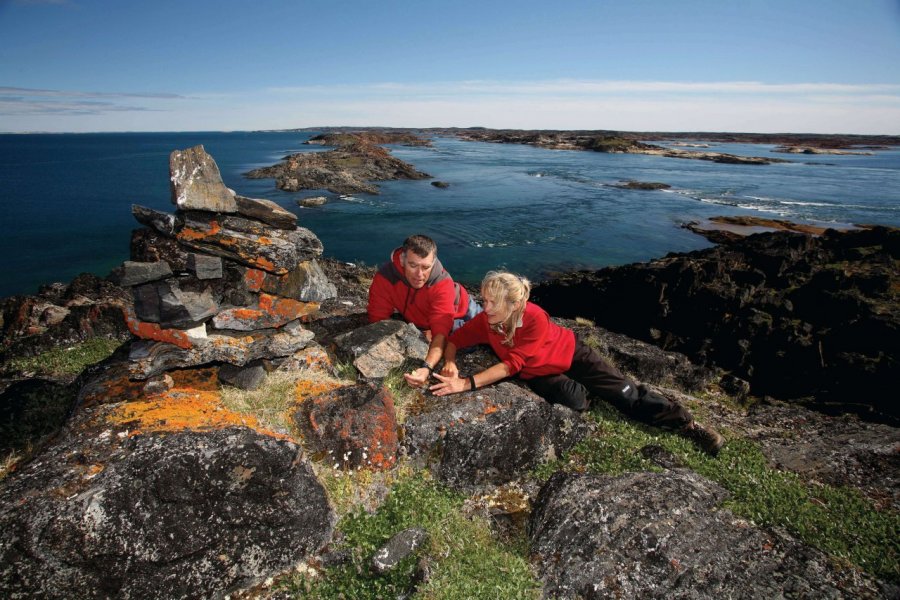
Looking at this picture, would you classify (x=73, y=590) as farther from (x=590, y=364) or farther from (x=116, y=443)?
(x=590, y=364)

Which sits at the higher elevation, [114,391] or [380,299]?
[380,299]

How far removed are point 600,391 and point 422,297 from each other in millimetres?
3412

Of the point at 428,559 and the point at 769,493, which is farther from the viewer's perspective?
the point at 769,493

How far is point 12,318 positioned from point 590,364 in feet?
60.2

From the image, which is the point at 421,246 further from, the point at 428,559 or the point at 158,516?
the point at 158,516

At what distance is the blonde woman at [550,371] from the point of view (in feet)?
21.1

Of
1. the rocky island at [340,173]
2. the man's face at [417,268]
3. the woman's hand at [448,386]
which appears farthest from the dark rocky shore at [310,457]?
the rocky island at [340,173]

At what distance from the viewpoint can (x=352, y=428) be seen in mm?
5883

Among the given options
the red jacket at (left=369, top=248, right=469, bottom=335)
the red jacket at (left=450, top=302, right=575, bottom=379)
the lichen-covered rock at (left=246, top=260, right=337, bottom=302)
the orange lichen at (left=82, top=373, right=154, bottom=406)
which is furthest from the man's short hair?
the orange lichen at (left=82, top=373, right=154, bottom=406)

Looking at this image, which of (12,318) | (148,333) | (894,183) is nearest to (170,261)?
(148,333)

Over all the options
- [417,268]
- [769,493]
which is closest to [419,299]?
[417,268]

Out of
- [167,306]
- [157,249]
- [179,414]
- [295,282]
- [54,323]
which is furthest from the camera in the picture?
[54,323]

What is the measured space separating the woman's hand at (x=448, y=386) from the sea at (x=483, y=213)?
21.0 m

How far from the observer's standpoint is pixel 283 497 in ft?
16.4
